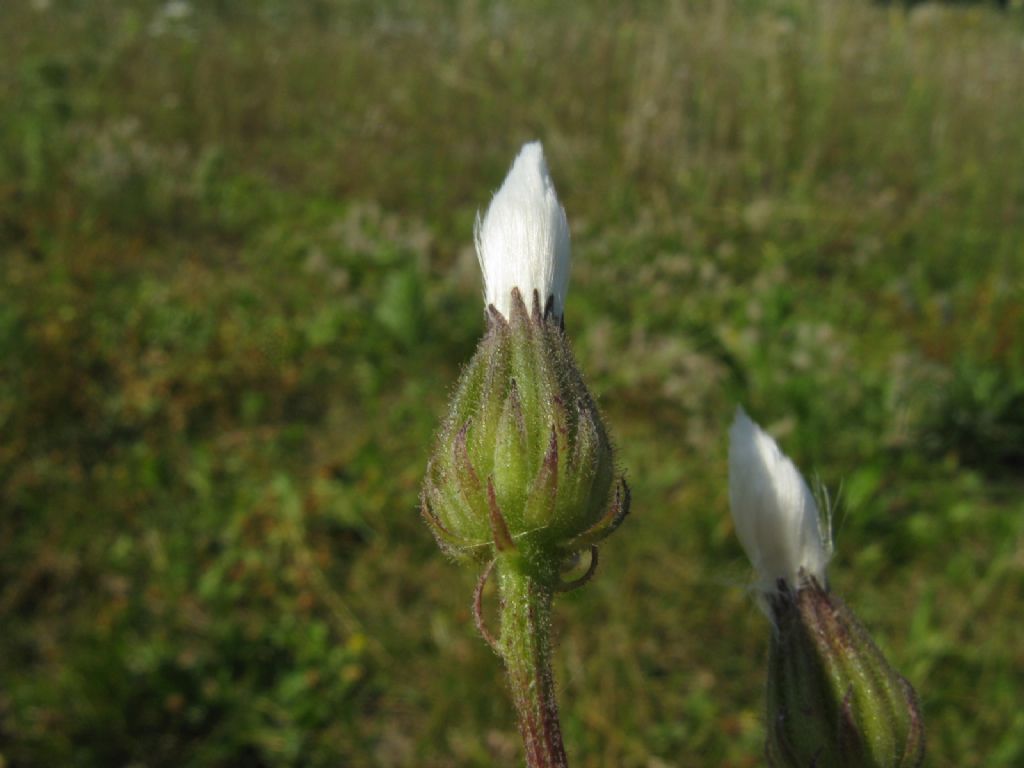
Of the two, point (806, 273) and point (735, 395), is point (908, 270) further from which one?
point (735, 395)

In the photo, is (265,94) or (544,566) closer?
(544,566)

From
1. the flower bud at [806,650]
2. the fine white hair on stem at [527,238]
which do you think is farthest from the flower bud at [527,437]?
the flower bud at [806,650]

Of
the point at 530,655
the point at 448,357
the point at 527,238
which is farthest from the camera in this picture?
the point at 448,357

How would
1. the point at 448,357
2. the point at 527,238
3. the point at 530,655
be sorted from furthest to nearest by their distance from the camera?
the point at 448,357
the point at 527,238
the point at 530,655

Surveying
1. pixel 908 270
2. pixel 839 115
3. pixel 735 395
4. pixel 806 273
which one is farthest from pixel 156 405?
pixel 839 115

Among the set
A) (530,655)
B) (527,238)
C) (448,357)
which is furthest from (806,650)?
(448,357)

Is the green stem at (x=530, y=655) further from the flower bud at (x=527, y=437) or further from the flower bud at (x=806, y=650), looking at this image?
the flower bud at (x=806, y=650)

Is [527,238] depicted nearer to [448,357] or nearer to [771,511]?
[771,511]
